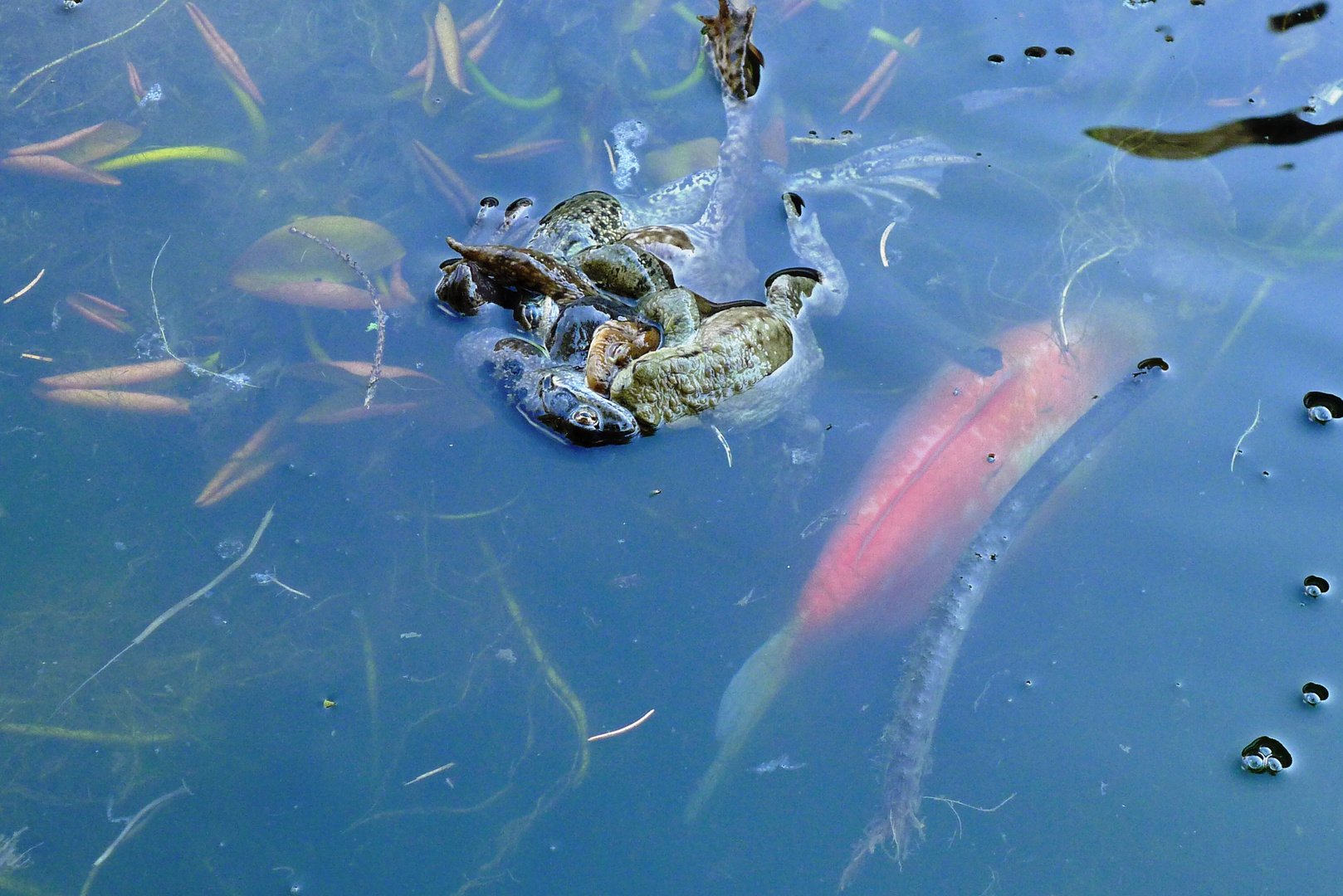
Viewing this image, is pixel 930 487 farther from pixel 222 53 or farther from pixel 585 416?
pixel 222 53

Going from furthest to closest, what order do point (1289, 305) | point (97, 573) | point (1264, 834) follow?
point (1289, 305) < point (97, 573) < point (1264, 834)

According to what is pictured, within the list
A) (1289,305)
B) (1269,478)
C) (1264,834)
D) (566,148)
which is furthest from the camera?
(566,148)

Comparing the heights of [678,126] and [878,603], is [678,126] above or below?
above

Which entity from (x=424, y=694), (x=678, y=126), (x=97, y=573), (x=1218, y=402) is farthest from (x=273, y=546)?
(x=1218, y=402)

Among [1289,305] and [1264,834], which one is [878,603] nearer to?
[1264,834]

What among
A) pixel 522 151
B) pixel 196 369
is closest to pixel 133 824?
pixel 196 369

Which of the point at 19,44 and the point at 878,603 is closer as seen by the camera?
the point at 878,603

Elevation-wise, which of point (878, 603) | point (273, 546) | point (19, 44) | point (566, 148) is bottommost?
point (878, 603)

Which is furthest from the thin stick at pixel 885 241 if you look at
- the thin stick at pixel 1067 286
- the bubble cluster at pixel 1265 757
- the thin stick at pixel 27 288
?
the thin stick at pixel 27 288
